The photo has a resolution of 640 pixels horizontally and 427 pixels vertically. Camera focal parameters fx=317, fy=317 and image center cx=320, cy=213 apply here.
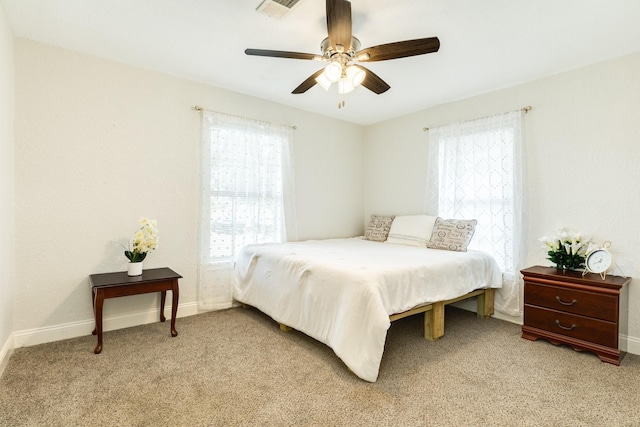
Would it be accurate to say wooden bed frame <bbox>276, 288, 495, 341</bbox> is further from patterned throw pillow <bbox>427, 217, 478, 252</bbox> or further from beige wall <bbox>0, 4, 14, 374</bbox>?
beige wall <bbox>0, 4, 14, 374</bbox>

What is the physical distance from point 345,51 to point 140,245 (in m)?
2.20

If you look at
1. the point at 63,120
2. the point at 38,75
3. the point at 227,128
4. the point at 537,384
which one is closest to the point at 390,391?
the point at 537,384

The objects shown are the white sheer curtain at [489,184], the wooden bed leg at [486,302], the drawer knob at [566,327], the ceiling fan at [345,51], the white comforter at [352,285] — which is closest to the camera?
the ceiling fan at [345,51]

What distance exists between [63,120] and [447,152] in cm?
371

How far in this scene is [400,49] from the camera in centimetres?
196

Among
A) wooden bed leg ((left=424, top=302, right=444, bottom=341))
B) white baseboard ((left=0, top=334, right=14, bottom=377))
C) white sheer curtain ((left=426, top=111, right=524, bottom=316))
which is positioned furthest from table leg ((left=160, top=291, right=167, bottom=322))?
white sheer curtain ((left=426, top=111, right=524, bottom=316))

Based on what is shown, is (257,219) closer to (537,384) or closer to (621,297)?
(537,384)

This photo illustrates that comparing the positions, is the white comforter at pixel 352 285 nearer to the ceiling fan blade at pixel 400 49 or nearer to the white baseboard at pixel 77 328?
the white baseboard at pixel 77 328

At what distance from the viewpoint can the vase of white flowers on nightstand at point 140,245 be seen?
103 inches

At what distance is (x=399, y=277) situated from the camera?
7.38ft

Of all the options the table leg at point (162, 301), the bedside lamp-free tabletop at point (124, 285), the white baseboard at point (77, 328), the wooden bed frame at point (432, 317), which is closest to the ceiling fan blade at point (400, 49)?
the wooden bed frame at point (432, 317)

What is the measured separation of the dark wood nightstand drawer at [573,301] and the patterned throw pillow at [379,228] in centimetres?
167

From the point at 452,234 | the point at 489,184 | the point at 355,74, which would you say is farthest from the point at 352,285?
the point at 489,184

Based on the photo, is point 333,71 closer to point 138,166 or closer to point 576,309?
point 138,166
